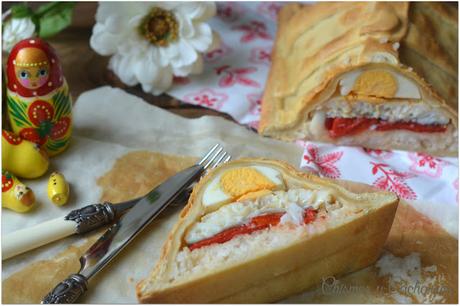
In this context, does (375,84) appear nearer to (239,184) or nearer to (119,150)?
(239,184)

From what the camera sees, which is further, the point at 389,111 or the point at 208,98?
the point at 208,98

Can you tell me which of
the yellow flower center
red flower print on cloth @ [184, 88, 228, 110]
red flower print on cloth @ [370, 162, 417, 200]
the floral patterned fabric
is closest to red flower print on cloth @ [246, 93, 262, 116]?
the floral patterned fabric

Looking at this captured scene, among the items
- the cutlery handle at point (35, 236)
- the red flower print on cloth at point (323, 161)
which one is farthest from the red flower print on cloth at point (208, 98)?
the cutlery handle at point (35, 236)

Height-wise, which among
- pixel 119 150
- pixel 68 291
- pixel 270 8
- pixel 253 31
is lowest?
pixel 68 291

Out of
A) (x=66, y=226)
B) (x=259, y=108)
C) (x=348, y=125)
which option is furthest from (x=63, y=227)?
(x=348, y=125)

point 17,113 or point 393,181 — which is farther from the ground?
point 17,113

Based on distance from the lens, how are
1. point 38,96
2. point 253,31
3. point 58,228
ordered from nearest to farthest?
point 58,228 → point 38,96 → point 253,31

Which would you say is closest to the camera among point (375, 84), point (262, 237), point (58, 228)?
point (262, 237)

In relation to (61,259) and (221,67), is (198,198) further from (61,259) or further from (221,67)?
(221,67)
